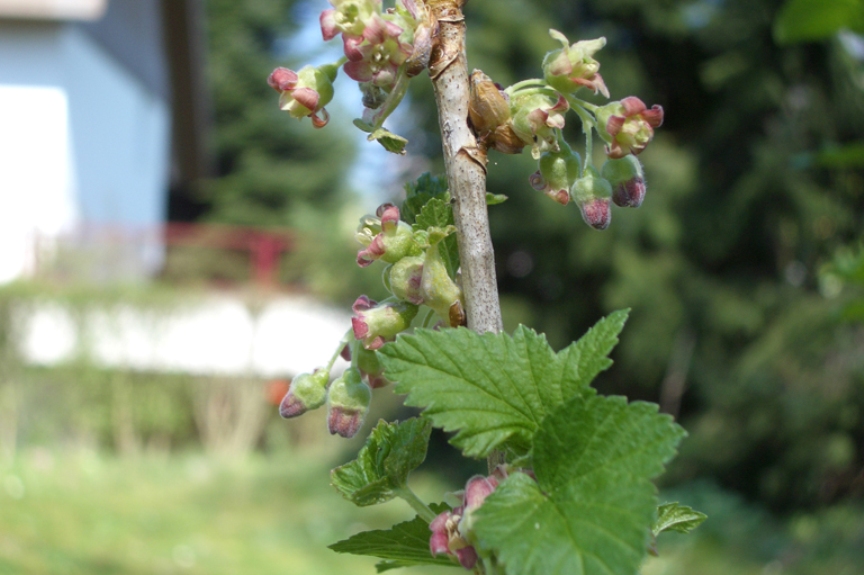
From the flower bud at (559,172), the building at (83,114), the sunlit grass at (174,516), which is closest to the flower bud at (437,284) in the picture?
the flower bud at (559,172)

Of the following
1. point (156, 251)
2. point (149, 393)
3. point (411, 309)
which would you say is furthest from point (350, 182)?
point (411, 309)

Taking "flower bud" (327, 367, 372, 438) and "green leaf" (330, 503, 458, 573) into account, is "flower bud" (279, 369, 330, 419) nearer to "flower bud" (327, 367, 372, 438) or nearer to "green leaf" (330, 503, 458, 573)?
"flower bud" (327, 367, 372, 438)

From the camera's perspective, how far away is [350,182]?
68.3 ft

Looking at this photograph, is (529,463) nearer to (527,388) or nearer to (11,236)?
(527,388)

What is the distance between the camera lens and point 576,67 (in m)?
0.55

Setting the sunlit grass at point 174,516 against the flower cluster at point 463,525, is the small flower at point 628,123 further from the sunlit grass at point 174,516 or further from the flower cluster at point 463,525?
the sunlit grass at point 174,516

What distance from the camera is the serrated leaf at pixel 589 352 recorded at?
1.64 ft

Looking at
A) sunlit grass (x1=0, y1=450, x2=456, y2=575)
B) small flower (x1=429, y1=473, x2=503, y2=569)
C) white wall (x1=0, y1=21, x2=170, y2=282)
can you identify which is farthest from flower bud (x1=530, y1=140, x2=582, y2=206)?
white wall (x1=0, y1=21, x2=170, y2=282)

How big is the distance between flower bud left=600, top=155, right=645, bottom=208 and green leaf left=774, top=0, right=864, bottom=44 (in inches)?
58.9

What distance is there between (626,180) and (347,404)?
0.27 m

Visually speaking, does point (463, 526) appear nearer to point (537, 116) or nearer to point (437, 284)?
point (437, 284)

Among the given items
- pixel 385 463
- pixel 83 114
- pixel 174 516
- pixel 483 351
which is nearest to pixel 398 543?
pixel 385 463

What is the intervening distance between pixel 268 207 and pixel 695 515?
66.2ft

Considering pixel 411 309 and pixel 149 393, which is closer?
pixel 411 309
